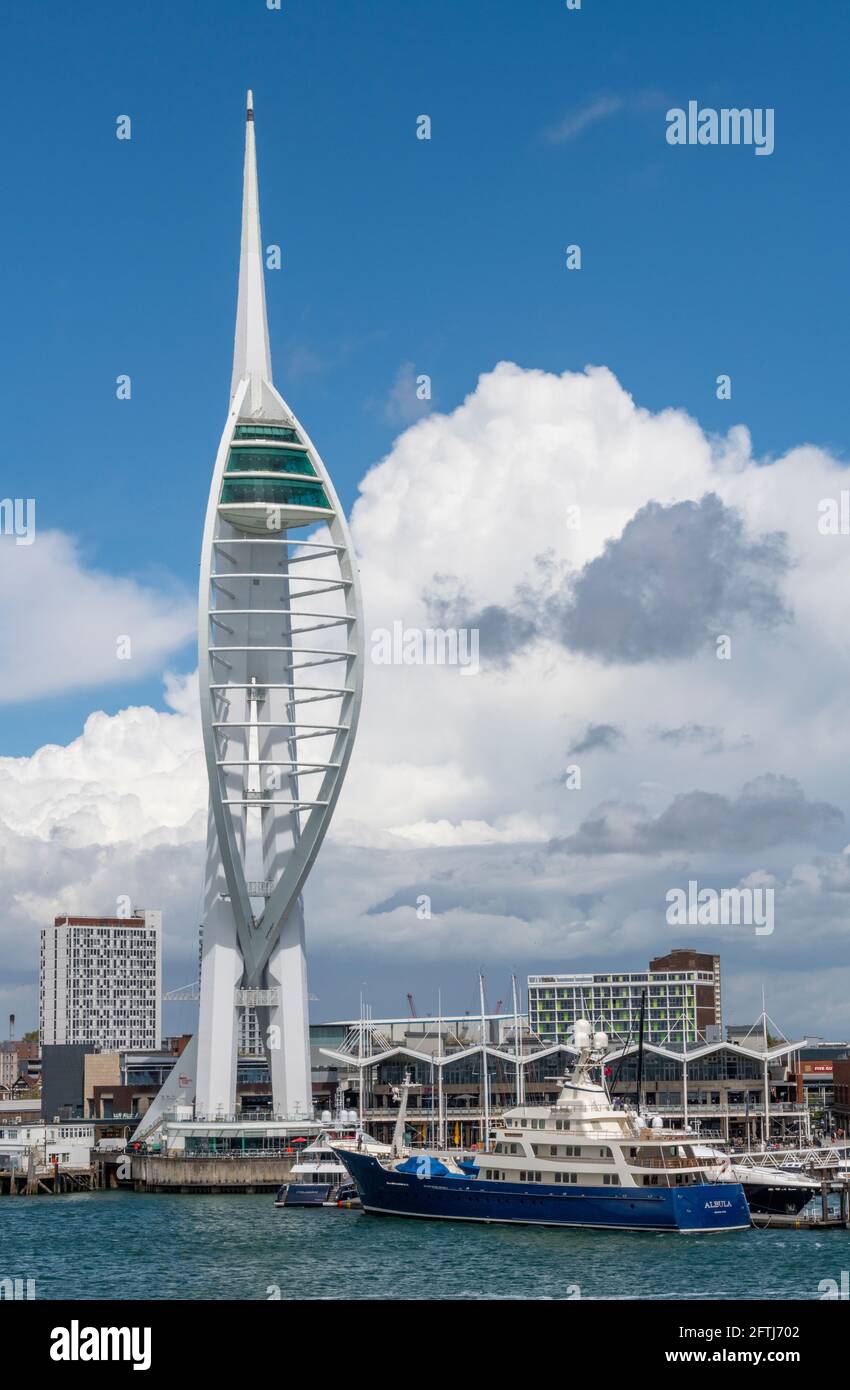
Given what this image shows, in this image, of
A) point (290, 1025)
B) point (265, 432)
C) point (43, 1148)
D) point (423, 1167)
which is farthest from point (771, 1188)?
point (265, 432)

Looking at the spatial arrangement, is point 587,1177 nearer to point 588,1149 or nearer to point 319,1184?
point 588,1149

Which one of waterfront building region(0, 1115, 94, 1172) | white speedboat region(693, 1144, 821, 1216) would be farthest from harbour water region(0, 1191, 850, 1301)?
waterfront building region(0, 1115, 94, 1172)

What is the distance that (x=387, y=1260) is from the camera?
50906 millimetres

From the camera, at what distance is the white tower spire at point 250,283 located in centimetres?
10138

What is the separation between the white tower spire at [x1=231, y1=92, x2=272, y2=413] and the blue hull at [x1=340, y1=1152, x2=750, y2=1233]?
53546 millimetres

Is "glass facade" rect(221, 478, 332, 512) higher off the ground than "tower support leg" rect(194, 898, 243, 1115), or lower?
higher

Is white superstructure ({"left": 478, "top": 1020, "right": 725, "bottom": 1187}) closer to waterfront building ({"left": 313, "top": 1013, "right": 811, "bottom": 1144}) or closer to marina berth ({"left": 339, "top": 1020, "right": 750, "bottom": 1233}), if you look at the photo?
marina berth ({"left": 339, "top": 1020, "right": 750, "bottom": 1233})

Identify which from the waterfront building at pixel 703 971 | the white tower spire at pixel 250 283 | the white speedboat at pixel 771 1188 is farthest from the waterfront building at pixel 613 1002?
the white speedboat at pixel 771 1188

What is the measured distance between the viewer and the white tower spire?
10138 centimetres

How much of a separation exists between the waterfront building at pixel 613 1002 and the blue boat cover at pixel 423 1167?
84098 millimetres
